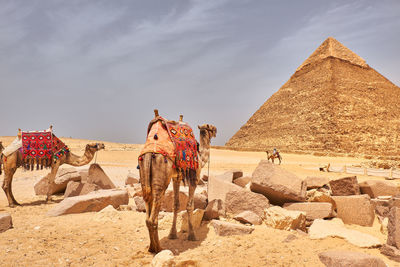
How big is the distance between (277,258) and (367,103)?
9928 centimetres

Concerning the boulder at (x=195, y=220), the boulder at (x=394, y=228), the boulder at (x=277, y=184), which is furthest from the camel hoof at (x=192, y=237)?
the boulder at (x=394, y=228)

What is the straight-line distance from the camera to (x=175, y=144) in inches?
147

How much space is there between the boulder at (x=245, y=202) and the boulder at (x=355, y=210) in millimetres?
1527

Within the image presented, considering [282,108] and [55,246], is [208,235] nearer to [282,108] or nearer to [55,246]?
[55,246]

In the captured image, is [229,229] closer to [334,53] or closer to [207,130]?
[207,130]

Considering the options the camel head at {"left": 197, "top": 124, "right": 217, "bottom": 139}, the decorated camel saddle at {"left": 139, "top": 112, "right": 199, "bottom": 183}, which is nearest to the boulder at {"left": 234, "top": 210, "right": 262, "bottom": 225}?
the decorated camel saddle at {"left": 139, "top": 112, "right": 199, "bottom": 183}

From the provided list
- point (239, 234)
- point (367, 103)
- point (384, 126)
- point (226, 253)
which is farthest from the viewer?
point (367, 103)

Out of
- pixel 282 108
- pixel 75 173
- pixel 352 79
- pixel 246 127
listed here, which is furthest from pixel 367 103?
pixel 75 173

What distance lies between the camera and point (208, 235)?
421 cm

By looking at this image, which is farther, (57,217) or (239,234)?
(57,217)

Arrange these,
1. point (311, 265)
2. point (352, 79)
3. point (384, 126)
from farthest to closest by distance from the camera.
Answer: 1. point (352, 79)
2. point (384, 126)
3. point (311, 265)

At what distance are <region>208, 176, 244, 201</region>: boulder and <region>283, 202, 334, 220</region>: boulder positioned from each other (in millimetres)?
1198

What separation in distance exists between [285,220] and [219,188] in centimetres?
178

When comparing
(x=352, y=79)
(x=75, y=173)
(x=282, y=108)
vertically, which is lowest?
(x=75, y=173)
